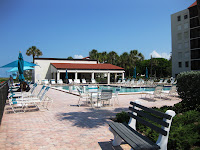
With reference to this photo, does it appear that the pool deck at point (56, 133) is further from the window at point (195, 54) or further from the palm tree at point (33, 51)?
the palm tree at point (33, 51)

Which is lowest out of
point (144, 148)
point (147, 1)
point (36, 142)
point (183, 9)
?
point (36, 142)

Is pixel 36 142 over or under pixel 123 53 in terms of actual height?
under

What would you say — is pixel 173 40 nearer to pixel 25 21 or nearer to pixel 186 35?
pixel 186 35

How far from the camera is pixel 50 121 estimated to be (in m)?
6.03

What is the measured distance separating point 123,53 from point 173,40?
62.3 feet

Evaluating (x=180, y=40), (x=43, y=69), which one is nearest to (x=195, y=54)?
(x=180, y=40)

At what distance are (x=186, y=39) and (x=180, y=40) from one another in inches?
67.6

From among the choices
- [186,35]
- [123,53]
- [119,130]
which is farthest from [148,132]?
[123,53]

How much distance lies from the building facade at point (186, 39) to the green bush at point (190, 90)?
121 feet

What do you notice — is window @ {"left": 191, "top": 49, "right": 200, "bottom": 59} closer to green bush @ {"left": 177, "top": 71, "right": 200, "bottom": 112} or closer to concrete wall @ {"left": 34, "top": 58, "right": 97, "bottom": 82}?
concrete wall @ {"left": 34, "top": 58, "right": 97, "bottom": 82}

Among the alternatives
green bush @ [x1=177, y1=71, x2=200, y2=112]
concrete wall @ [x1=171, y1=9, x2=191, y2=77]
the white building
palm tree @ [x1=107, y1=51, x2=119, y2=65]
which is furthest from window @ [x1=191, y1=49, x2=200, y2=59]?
green bush @ [x1=177, y1=71, x2=200, y2=112]

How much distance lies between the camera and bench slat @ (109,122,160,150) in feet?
8.81

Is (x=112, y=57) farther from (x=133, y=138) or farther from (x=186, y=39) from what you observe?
(x=133, y=138)

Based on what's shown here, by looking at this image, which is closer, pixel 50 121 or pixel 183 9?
pixel 50 121
